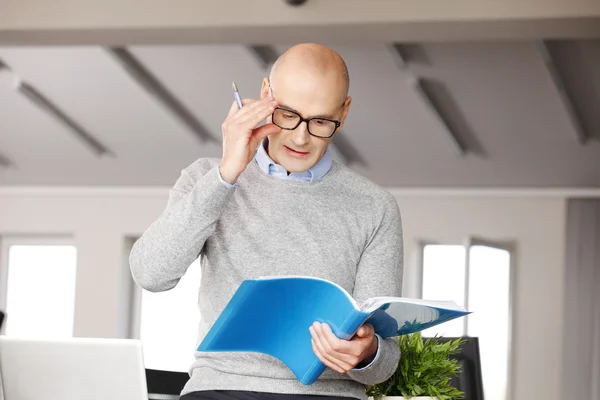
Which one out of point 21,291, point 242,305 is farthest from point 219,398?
point 21,291

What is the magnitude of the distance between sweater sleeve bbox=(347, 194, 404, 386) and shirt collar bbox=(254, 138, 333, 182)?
0.42ft

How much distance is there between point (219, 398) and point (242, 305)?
0.63 ft

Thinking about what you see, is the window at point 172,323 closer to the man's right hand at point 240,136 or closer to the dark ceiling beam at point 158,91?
the dark ceiling beam at point 158,91

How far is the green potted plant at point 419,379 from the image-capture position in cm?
152

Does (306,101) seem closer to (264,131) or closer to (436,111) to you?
(264,131)

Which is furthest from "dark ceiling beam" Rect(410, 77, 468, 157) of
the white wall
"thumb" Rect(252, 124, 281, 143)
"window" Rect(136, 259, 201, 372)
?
"thumb" Rect(252, 124, 281, 143)

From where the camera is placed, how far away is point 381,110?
5449 mm

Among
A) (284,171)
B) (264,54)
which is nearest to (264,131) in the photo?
(284,171)

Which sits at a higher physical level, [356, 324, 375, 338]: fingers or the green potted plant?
[356, 324, 375, 338]: fingers

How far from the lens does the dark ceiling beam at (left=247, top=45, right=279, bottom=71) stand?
508 cm

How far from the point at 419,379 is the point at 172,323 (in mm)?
5544

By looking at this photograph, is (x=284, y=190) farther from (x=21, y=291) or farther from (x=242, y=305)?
(x=21, y=291)

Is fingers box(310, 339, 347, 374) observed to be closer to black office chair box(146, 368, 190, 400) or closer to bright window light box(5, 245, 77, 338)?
black office chair box(146, 368, 190, 400)

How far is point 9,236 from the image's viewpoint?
7.34m
